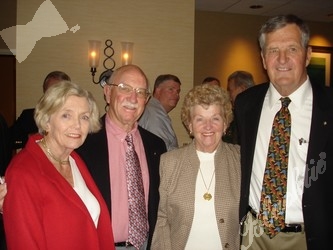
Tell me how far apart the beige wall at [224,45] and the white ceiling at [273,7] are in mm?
176

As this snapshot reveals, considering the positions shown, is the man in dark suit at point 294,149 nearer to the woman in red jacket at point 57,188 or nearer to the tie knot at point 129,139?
the tie knot at point 129,139

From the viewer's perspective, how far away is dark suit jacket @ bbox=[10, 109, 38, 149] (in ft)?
12.3

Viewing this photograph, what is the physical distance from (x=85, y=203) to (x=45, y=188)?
0.30 metres

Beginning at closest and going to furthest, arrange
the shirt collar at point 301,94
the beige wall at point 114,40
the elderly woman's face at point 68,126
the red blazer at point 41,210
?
the red blazer at point 41,210
the elderly woman's face at point 68,126
the shirt collar at point 301,94
the beige wall at point 114,40

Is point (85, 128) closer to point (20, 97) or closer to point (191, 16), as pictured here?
point (20, 97)

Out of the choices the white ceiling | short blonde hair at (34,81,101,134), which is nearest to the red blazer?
short blonde hair at (34,81,101,134)

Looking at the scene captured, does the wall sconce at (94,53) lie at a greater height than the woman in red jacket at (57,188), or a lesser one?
greater

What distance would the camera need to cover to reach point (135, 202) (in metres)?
2.12

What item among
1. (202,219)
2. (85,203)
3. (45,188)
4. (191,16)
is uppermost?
(191,16)

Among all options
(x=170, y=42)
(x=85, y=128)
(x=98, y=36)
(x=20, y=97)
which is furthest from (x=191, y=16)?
(x=85, y=128)

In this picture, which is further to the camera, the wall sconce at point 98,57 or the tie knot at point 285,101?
the wall sconce at point 98,57

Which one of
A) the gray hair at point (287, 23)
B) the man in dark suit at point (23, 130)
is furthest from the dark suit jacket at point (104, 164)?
the man in dark suit at point (23, 130)

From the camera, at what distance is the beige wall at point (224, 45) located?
6.69 metres

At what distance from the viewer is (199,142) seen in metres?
2.24
